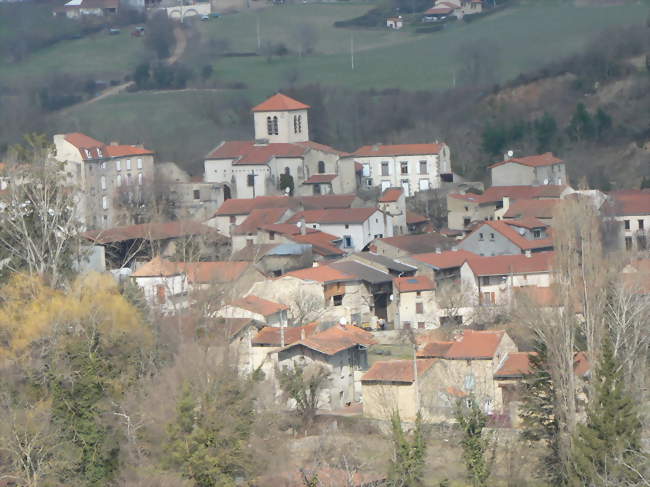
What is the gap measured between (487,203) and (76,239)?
58.5 ft

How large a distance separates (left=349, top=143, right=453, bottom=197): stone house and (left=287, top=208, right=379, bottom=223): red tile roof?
6688 millimetres

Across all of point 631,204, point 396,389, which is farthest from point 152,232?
point 396,389

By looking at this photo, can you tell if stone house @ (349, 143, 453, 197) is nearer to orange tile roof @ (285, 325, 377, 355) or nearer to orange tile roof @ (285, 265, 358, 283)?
orange tile roof @ (285, 265, 358, 283)

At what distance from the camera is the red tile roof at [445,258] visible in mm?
47719

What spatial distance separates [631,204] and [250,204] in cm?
1195

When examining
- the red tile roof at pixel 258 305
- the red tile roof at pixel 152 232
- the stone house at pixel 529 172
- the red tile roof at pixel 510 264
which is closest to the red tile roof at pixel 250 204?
the red tile roof at pixel 152 232

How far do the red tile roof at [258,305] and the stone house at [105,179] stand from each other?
571 inches

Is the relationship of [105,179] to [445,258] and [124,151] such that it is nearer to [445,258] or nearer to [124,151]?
[124,151]

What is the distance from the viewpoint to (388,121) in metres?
76.1

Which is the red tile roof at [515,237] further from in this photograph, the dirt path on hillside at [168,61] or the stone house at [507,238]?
the dirt path on hillside at [168,61]

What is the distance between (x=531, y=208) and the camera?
177 ft

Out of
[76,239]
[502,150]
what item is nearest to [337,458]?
[76,239]

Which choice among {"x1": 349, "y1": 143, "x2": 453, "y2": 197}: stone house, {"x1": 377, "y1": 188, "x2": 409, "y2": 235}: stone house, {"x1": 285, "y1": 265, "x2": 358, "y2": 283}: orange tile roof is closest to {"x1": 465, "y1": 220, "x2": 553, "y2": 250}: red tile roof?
{"x1": 377, "y1": 188, "x2": 409, "y2": 235}: stone house

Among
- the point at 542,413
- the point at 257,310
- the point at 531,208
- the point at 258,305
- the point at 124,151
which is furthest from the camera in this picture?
the point at 124,151
